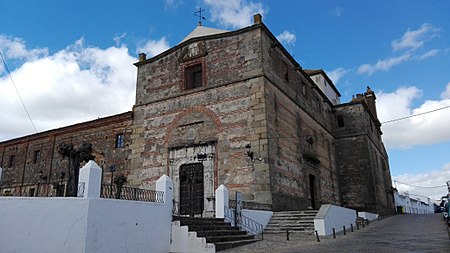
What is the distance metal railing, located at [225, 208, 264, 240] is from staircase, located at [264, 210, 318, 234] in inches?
21.0

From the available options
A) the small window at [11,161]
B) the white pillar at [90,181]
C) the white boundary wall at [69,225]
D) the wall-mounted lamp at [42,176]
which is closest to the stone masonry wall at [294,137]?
the white boundary wall at [69,225]

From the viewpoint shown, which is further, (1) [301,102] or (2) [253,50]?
(1) [301,102]

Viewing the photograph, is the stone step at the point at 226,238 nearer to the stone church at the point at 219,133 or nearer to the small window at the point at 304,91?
the stone church at the point at 219,133

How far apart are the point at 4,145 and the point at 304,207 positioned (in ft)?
68.0

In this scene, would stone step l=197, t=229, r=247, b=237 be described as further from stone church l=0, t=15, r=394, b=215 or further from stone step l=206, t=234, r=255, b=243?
stone church l=0, t=15, r=394, b=215

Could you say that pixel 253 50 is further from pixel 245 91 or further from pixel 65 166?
pixel 65 166

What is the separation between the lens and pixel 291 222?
43.2 feet

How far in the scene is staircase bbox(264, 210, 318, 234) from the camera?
1278 centimetres

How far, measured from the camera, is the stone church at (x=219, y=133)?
48.4ft

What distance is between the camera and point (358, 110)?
80.5 feet

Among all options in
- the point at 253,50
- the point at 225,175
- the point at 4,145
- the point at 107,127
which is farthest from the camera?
the point at 4,145

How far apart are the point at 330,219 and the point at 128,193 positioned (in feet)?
25.6

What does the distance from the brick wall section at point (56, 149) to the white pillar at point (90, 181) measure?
32.9 feet

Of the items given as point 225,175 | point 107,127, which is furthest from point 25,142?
point 225,175
